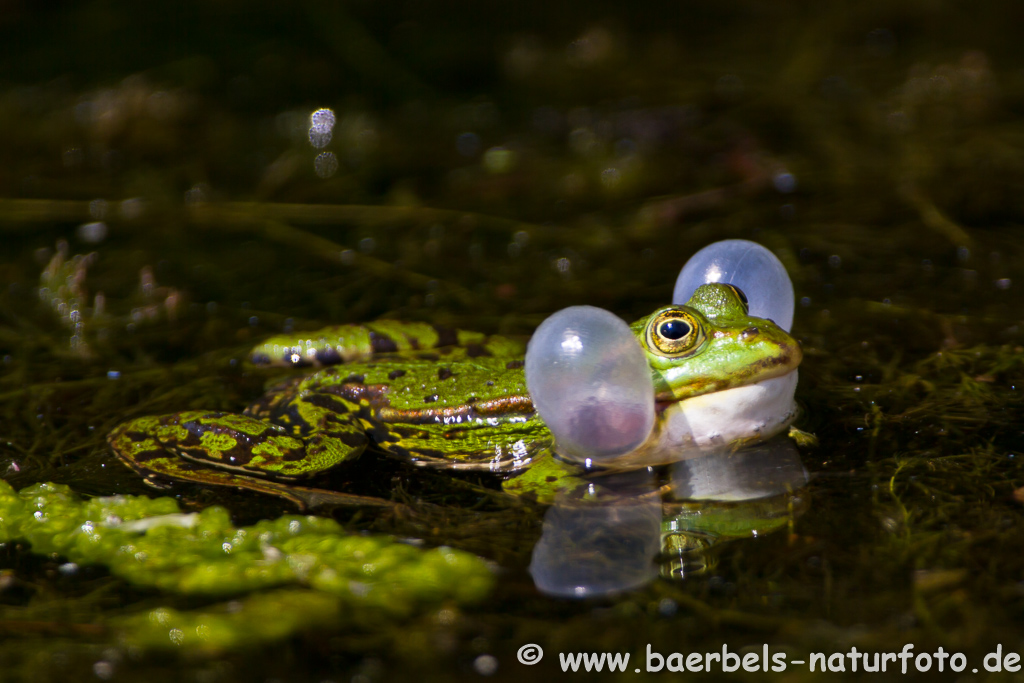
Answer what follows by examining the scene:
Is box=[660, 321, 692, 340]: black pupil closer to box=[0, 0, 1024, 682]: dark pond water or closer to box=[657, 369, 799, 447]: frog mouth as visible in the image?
box=[657, 369, 799, 447]: frog mouth

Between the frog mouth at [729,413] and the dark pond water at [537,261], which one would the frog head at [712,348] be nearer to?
the frog mouth at [729,413]

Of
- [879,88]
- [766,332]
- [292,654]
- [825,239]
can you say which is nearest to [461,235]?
[825,239]

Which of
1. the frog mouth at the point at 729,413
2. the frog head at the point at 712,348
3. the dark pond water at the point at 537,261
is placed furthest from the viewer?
the frog mouth at the point at 729,413

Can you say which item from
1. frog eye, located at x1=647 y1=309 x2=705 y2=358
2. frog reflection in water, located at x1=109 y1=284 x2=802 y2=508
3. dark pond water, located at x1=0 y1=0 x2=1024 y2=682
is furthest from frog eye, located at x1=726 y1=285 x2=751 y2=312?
dark pond water, located at x1=0 y1=0 x2=1024 y2=682

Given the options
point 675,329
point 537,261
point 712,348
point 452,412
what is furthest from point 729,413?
point 537,261

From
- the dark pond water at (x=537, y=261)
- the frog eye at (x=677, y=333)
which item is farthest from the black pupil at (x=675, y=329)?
the dark pond water at (x=537, y=261)
